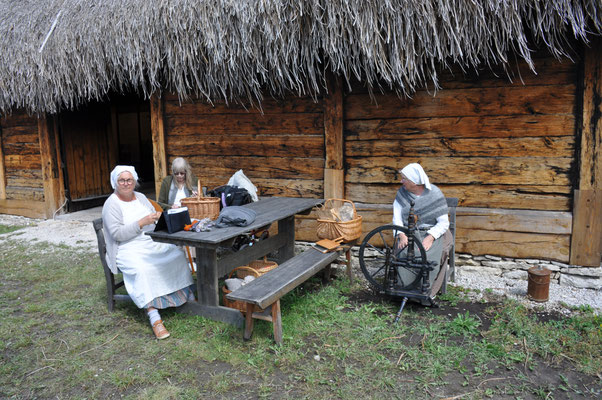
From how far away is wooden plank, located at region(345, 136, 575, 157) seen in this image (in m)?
4.04

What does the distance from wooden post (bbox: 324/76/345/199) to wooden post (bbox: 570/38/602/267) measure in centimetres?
230

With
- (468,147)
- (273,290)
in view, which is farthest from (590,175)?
(273,290)

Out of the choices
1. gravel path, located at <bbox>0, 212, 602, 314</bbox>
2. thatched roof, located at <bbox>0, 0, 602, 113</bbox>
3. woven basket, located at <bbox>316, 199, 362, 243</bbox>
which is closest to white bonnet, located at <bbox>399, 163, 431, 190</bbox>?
woven basket, located at <bbox>316, 199, 362, 243</bbox>

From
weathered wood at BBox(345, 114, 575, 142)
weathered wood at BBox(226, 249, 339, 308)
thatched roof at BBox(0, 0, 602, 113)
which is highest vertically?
thatched roof at BBox(0, 0, 602, 113)

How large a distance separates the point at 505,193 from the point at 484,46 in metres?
1.44

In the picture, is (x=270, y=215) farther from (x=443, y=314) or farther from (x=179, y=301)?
(x=443, y=314)

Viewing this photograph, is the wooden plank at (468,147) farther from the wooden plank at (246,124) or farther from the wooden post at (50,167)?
the wooden post at (50,167)

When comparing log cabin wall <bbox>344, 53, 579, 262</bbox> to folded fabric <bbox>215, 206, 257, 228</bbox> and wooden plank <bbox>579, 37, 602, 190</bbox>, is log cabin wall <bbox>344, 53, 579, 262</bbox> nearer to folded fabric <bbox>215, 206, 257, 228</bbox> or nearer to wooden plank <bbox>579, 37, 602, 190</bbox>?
wooden plank <bbox>579, 37, 602, 190</bbox>

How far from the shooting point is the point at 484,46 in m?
3.81

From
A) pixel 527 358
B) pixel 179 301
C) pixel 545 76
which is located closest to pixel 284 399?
pixel 179 301

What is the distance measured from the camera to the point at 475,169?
432 cm

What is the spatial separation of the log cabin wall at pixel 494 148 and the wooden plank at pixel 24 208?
6.00 meters

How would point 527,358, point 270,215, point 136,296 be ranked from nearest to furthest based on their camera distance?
1. point 527,358
2. point 136,296
3. point 270,215

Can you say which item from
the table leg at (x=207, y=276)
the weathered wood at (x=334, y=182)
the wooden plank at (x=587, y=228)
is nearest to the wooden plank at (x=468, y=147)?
the weathered wood at (x=334, y=182)
